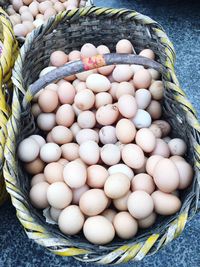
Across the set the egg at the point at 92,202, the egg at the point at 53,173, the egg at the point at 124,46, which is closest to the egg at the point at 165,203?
the egg at the point at 92,202

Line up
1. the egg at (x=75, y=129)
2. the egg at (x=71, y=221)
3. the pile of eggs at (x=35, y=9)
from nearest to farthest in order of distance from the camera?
1. the egg at (x=71, y=221)
2. the egg at (x=75, y=129)
3. the pile of eggs at (x=35, y=9)

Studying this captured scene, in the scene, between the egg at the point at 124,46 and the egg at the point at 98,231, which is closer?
the egg at the point at 98,231

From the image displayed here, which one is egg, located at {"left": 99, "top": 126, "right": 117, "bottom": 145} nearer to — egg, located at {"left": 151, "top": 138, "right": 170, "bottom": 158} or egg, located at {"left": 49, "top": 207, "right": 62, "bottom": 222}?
egg, located at {"left": 151, "top": 138, "right": 170, "bottom": 158}

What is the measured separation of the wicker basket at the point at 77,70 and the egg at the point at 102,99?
0.44ft

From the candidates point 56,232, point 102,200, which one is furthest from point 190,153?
point 56,232

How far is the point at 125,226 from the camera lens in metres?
0.75

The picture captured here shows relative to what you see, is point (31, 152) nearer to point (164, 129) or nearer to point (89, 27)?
point (164, 129)

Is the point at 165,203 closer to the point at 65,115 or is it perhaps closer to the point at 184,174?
the point at 184,174

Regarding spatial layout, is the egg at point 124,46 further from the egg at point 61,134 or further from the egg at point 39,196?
the egg at point 39,196

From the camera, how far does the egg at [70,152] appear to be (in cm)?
89

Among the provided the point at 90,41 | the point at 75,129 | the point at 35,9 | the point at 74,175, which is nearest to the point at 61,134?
the point at 75,129

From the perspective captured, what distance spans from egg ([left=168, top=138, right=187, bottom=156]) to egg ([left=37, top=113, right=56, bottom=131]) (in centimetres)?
30

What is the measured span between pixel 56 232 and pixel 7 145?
0.20 m

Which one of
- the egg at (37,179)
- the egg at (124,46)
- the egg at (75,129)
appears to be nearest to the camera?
the egg at (37,179)
